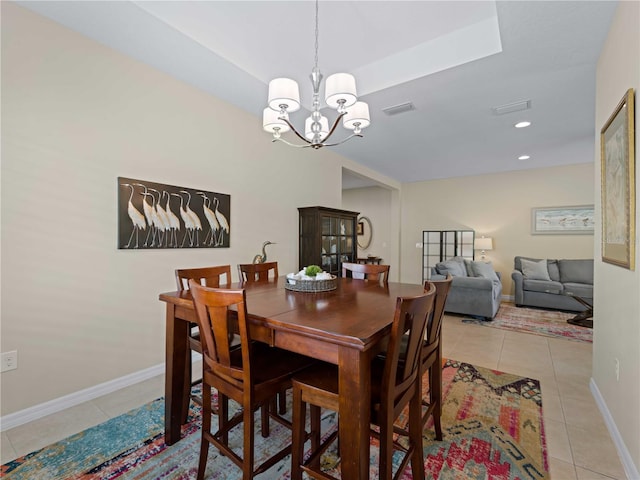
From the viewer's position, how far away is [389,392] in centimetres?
111

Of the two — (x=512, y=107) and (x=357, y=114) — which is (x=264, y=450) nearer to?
(x=357, y=114)

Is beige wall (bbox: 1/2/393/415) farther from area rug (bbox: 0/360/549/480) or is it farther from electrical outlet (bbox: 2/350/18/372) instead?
area rug (bbox: 0/360/549/480)

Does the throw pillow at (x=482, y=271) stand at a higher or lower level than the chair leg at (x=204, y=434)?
higher

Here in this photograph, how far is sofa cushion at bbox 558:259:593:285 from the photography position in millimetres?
5098

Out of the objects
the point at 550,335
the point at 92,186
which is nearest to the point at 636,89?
the point at 550,335

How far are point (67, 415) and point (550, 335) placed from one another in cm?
480

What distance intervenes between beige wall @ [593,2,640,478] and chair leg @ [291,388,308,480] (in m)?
1.58

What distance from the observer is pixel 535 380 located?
251 centimetres

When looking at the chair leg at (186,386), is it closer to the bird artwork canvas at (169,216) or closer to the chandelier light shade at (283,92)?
the bird artwork canvas at (169,216)

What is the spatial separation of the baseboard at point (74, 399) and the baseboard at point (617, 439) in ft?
10.2

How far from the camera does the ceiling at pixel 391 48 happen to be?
200 cm

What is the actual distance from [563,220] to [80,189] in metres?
7.25

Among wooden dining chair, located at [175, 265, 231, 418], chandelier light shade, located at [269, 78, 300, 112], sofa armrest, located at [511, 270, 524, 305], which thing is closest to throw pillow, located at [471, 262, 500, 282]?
sofa armrest, located at [511, 270, 524, 305]

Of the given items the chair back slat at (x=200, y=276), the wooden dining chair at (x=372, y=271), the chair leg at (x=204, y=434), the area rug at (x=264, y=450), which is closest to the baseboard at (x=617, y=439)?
the area rug at (x=264, y=450)
